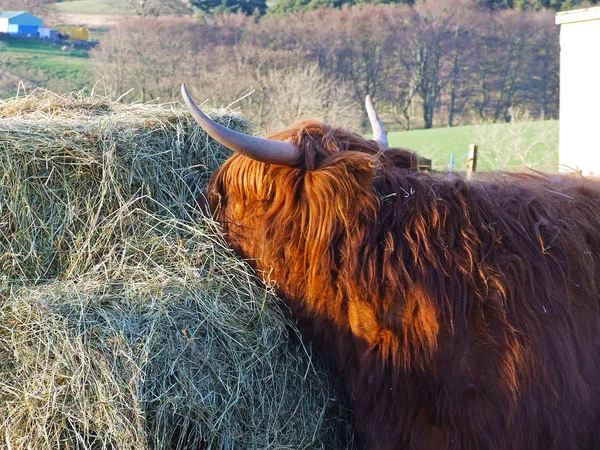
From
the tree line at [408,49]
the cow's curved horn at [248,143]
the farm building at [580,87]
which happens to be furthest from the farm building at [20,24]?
the cow's curved horn at [248,143]

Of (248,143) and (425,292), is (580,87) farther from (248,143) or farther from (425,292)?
(248,143)

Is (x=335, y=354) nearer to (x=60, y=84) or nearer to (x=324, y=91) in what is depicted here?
(x=324, y=91)

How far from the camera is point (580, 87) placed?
13.9m

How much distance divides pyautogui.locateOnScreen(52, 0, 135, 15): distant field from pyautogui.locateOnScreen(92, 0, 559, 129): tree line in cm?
990

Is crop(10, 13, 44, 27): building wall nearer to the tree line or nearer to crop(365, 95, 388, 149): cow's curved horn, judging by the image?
the tree line

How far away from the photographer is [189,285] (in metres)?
2.97

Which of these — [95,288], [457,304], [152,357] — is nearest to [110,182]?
[95,288]

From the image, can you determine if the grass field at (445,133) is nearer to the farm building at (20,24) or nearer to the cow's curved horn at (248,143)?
the farm building at (20,24)

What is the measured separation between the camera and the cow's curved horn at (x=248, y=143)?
2.77m

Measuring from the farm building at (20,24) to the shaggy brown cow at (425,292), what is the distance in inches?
1442

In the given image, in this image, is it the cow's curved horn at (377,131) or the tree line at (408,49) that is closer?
the cow's curved horn at (377,131)

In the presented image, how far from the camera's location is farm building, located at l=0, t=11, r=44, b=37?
117 feet

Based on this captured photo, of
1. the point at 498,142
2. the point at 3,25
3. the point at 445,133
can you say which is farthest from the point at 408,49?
the point at 3,25

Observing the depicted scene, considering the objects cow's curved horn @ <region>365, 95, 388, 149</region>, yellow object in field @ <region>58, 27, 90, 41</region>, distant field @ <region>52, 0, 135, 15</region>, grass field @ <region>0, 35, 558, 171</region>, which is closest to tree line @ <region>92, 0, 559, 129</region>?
grass field @ <region>0, 35, 558, 171</region>
